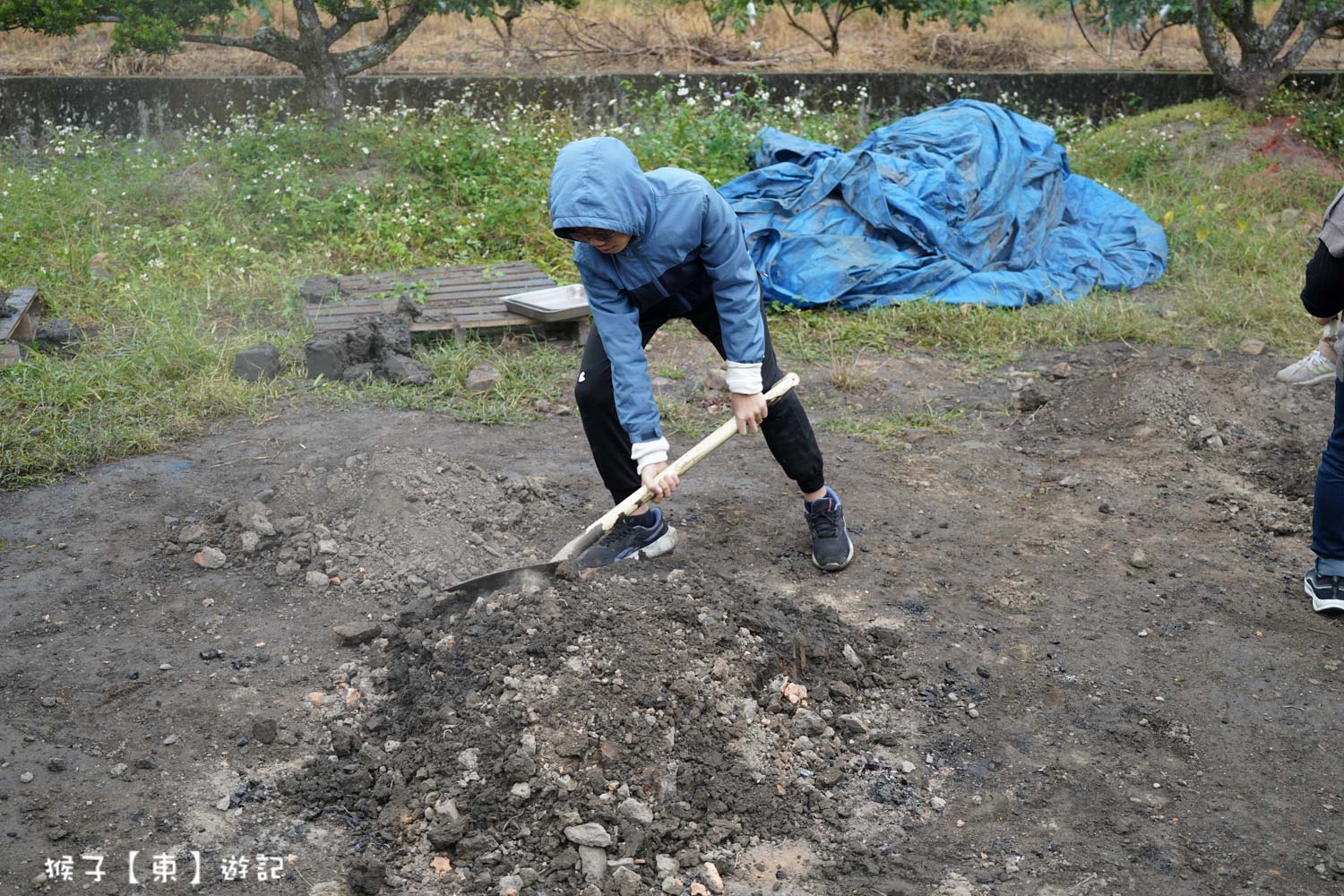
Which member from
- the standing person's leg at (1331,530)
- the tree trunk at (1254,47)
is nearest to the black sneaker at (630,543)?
the standing person's leg at (1331,530)

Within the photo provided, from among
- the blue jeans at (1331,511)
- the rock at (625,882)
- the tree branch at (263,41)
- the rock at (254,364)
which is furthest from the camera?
the tree branch at (263,41)

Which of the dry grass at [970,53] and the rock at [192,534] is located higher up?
the dry grass at [970,53]

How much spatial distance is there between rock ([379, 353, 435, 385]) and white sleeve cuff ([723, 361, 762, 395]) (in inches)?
94.6

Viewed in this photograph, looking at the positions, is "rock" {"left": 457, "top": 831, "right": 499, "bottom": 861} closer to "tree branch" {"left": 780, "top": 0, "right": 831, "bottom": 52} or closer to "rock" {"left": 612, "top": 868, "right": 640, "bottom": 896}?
"rock" {"left": 612, "top": 868, "right": 640, "bottom": 896}

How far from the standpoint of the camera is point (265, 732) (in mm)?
2814

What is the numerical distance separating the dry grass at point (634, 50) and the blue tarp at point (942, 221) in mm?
2776

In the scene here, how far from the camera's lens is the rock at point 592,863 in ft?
7.74

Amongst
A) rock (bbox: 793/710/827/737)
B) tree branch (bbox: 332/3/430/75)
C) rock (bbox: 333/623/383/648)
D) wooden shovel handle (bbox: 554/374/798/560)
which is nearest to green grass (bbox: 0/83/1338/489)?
tree branch (bbox: 332/3/430/75)

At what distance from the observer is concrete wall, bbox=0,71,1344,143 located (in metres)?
8.66

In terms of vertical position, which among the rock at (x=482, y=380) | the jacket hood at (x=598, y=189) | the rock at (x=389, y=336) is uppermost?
the jacket hood at (x=598, y=189)

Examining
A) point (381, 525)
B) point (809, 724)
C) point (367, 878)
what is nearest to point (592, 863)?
point (367, 878)

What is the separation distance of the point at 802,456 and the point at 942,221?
143 inches

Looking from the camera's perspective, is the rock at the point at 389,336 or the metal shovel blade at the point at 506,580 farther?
the rock at the point at 389,336

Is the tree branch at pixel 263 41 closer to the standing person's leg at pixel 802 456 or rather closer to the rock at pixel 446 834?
the standing person's leg at pixel 802 456
